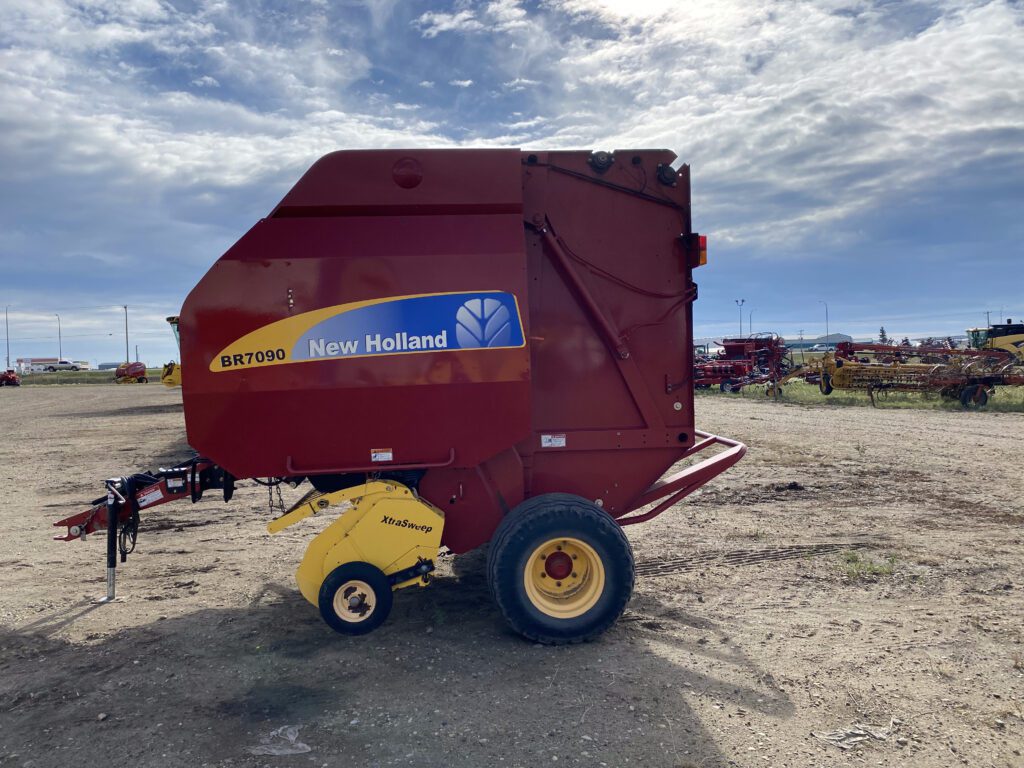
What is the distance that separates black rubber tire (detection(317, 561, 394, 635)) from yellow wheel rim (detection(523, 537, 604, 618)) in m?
0.93

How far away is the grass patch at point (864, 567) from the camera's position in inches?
226

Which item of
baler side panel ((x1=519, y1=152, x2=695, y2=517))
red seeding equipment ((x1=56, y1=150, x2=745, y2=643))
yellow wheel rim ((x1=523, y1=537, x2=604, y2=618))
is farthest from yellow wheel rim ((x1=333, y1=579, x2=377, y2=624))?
baler side panel ((x1=519, y1=152, x2=695, y2=517))

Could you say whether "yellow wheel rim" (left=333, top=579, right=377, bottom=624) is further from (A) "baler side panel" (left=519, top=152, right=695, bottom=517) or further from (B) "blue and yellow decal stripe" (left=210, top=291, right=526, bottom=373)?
(B) "blue and yellow decal stripe" (left=210, top=291, right=526, bottom=373)

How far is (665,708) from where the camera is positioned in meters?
3.76

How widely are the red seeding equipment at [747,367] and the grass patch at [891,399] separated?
0.51m

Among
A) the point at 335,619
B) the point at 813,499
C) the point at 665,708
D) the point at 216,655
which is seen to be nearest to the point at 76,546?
the point at 216,655

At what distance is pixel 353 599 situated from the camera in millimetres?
4617

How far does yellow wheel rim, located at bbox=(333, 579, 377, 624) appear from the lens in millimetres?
4613

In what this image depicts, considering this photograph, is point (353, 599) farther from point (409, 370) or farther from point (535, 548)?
point (409, 370)

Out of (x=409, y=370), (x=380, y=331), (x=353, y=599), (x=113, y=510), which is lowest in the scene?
(x=353, y=599)

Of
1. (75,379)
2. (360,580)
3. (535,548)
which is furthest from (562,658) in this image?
(75,379)

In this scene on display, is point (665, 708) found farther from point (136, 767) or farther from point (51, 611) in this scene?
point (51, 611)

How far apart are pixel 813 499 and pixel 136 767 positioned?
7.56m

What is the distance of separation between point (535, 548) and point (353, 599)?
3.98 ft
